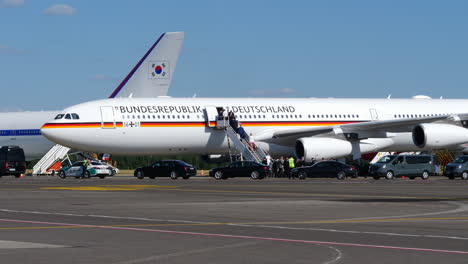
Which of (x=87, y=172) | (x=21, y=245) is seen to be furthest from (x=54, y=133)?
(x=21, y=245)

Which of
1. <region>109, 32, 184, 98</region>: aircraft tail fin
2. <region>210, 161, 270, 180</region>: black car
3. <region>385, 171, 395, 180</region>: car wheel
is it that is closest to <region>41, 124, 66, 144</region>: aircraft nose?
<region>210, 161, 270, 180</region>: black car

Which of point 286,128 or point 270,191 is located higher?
point 286,128

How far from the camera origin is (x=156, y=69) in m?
86.1

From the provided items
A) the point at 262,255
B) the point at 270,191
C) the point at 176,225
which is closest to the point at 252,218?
the point at 176,225

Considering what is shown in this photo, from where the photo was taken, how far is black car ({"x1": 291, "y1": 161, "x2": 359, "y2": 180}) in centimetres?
5734

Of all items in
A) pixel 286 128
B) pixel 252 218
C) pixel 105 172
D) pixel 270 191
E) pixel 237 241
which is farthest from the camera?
pixel 105 172

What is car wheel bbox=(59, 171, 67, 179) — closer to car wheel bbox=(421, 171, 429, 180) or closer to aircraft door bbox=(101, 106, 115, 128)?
aircraft door bbox=(101, 106, 115, 128)

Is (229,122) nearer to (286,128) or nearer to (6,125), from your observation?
(286,128)

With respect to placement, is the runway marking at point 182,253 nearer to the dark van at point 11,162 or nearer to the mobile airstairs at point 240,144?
the mobile airstairs at point 240,144

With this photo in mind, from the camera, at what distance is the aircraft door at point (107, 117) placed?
57594 millimetres

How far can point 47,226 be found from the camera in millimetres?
21500

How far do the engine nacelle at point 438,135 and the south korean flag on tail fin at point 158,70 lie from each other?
32082mm

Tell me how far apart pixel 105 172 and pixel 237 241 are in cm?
5036

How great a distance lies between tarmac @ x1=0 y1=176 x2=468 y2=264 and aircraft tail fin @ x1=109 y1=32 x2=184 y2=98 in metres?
51.0
